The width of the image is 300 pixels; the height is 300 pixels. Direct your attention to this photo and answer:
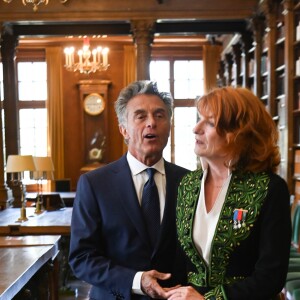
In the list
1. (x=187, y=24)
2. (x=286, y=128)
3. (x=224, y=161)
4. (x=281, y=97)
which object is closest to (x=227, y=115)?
(x=224, y=161)

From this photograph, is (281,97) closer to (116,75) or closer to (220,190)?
(220,190)

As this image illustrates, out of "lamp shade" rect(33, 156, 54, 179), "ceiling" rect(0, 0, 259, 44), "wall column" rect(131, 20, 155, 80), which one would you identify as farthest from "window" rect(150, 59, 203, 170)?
"lamp shade" rect(33, 156, 54, 179)

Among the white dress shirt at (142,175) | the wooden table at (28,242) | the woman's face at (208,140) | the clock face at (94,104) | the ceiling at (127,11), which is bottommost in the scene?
the wooden table at (28,242)

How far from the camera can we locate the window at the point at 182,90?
13.7 meters

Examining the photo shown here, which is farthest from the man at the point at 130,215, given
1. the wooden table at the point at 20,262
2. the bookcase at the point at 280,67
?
the bookcase at the point at 280,67

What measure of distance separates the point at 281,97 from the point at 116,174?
209 inches

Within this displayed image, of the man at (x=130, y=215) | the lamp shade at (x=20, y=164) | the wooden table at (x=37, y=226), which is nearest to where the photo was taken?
the man at (x=130, y=215)

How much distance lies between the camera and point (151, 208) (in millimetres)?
2086

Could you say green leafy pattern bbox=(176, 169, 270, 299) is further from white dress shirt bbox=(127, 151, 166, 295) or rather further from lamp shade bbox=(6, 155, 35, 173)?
lamp shade bbox=(6, 155, 35, 173)

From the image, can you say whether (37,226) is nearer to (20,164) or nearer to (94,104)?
(20,164)

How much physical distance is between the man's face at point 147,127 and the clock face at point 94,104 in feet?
35.8

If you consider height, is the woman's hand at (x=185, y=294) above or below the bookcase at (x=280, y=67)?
below

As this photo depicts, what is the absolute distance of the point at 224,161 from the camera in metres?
1.75

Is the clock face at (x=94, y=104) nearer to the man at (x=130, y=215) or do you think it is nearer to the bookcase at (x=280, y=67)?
the bookcase at (x=280, y=67)
